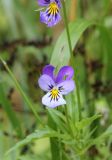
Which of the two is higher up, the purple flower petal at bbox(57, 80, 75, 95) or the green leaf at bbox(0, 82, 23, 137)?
the green leaf at bbox(0, 82, 23, 137)

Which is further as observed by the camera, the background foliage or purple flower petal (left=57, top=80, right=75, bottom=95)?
the background foliage

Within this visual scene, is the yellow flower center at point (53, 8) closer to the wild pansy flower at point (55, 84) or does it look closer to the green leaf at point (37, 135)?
the wild pansy flower at point (55, 84)

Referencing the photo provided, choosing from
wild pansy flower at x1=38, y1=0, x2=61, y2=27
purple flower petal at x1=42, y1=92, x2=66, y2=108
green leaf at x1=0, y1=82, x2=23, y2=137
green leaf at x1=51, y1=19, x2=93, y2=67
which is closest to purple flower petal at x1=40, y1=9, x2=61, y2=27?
wild pansy flower at x1=38, y1=0, x2=61, y2=27

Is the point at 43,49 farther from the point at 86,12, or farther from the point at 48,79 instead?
the point at 48,79

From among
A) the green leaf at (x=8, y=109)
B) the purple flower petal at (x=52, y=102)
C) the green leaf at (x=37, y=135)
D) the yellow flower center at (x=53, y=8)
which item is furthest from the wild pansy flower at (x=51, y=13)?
the green leaf at (x=8, y=109)

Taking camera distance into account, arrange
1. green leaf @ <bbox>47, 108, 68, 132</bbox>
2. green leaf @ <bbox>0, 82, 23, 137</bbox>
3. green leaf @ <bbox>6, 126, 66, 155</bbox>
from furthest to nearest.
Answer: green leaf @ <bbox>0, 82, 23, 137</bbox> < green leaf @ <bbox>47, 108, 68, 132</bbox> < green leaf @ <bbox>6, 126, 66, 155</bbox>

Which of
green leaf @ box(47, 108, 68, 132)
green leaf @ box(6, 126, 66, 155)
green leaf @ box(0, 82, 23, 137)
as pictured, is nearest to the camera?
green leaf @ box(6, 126, 66, 155)

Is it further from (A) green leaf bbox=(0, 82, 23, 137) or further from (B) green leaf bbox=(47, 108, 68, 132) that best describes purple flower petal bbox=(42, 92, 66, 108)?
(A) green leaf bbox=(0, 82, 23, 137)
